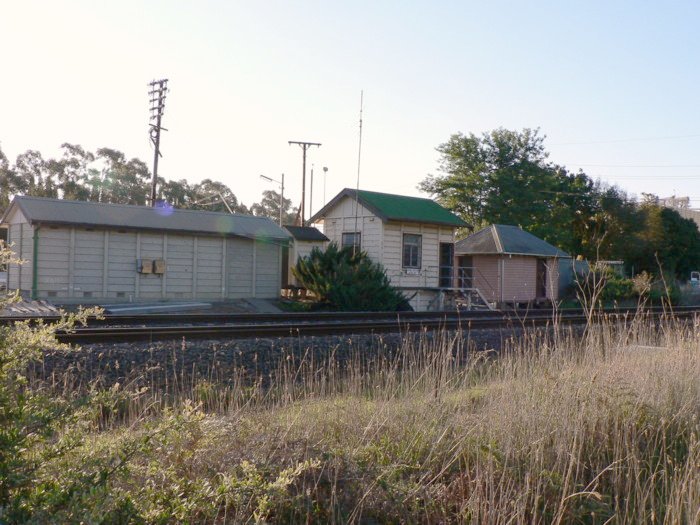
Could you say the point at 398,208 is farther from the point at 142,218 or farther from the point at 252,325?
the point at 252,325

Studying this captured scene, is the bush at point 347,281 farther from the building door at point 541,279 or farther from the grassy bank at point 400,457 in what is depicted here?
the grassy bank at point 400,457

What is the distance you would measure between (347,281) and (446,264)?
801cm

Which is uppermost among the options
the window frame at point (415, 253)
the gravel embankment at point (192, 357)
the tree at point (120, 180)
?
the tree at point (120, 180)

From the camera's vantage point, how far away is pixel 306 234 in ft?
95.8

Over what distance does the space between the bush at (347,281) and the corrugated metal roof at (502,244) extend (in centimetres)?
963

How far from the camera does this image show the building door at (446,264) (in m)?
30.2

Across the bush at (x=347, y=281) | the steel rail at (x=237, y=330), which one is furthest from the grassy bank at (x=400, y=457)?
the bush at (x=347, y=281)

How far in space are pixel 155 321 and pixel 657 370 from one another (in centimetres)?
1119

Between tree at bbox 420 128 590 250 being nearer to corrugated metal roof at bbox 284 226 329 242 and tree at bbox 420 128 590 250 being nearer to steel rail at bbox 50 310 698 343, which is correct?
corrugated metal roof at bbox 284 226 329 242

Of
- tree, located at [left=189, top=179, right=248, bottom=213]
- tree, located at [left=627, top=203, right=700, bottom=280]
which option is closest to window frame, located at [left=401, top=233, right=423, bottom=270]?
tree, located at [left=627, top=203, right=700, bottom=280]

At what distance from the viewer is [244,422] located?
474cm

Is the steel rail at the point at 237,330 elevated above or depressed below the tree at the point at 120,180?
below

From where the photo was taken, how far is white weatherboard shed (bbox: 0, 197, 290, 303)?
850 inches

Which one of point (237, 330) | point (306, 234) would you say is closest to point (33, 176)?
point (306, 234)
